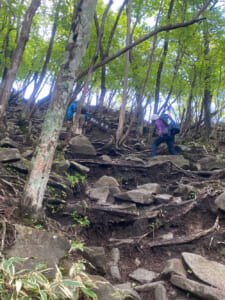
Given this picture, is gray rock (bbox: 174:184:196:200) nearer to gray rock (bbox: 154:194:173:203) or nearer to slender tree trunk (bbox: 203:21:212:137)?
gray rock (bbox: 154:194:173:203)

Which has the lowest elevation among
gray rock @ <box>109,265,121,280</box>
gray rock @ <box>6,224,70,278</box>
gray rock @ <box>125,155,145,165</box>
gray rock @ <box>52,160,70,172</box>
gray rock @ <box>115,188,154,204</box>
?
gray rock @ <box>109,265,121,280</box>

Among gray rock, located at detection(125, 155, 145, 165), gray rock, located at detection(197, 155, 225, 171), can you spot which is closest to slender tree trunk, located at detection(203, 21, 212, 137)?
gray rock, located at detection(197, 155, 225, 171)

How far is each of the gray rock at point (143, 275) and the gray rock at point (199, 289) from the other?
2.57ft

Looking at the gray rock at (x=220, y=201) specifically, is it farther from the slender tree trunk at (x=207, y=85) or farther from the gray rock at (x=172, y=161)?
the slender tree trunk at (x=207, y=85)

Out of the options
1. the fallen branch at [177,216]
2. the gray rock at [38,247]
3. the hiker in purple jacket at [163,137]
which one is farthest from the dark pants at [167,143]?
the gray rock at [38,247]

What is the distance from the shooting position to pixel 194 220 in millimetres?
6609

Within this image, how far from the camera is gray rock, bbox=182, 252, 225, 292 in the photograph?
13.2 feet

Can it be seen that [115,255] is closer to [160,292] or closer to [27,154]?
[160,292]

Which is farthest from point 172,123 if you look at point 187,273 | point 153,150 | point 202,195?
point 187,273

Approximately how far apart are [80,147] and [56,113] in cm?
556

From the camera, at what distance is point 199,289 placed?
3.76 meters

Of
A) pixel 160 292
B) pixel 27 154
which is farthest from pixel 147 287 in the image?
pixel 27 154

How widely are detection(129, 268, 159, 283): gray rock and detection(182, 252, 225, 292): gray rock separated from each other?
29.4 inches

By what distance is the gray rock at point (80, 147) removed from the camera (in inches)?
403
